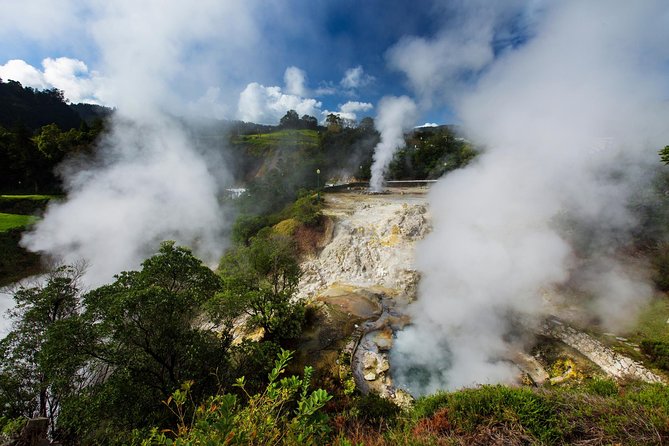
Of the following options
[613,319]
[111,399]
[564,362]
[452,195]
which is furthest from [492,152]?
[111,399]

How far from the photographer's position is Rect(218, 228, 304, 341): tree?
692cm

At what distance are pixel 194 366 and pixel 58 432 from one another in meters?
3.16

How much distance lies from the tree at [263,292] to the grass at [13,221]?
1347cm

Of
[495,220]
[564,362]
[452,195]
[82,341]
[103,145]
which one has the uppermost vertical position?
[103,145]

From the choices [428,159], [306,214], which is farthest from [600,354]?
[428,159]

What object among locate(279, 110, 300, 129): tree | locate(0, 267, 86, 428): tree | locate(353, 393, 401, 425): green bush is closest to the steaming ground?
locate(0, 267, 86, 428): tree

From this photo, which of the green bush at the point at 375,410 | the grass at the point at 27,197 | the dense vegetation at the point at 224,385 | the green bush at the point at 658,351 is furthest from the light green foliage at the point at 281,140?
the green bush at the point at 658,351

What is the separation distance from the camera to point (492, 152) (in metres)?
11.2

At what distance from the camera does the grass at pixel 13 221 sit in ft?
49.4

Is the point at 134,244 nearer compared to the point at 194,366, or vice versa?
the point at 194,366

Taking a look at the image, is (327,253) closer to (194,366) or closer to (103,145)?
(194,366)

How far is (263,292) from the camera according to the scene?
858 centimetres

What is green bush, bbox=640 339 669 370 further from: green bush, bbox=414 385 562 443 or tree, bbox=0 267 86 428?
tree, bbox=0 267 86 428

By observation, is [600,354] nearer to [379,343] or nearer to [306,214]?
[379,343]
